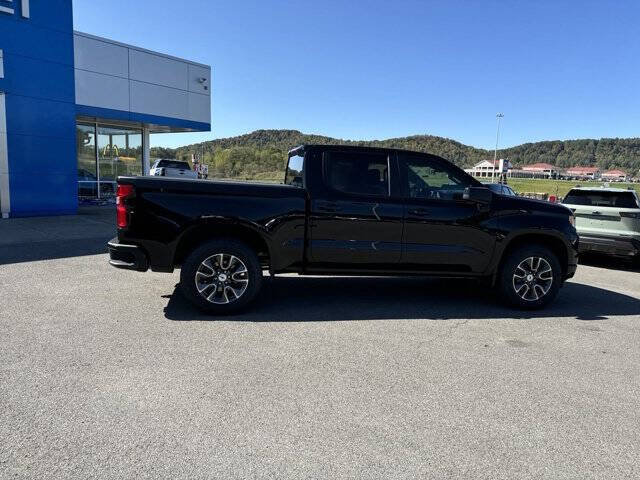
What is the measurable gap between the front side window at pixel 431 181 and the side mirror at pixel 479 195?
0.21 meters

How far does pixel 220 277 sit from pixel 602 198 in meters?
8.67

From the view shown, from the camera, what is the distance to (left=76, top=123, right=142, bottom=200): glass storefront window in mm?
20094

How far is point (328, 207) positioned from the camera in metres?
5.80

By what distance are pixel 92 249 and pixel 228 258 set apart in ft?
17.8

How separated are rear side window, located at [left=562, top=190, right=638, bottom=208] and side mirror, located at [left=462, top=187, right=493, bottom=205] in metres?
5.75

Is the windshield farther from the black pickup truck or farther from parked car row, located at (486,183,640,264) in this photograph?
parked car row, located at (486,183,640,264)

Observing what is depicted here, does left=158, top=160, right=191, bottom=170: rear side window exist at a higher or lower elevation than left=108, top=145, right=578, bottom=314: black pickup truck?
higher

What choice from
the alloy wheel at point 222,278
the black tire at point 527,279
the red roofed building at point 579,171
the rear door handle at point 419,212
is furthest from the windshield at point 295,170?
the red roofed building at point 579,171

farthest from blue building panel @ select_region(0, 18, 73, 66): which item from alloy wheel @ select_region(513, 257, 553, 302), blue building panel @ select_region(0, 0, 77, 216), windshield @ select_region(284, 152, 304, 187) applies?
alloy wheel @ select_region(513, 257, 553, 302)

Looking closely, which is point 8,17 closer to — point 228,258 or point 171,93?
point 171,93

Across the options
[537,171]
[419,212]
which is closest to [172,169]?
[419,212]

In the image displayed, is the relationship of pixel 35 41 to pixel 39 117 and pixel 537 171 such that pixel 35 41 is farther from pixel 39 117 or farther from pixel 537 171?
pixel 537 171

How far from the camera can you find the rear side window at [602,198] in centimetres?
1004

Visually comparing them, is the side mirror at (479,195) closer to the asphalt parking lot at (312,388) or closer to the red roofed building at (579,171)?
the asphalt parking lot at (312,388)
